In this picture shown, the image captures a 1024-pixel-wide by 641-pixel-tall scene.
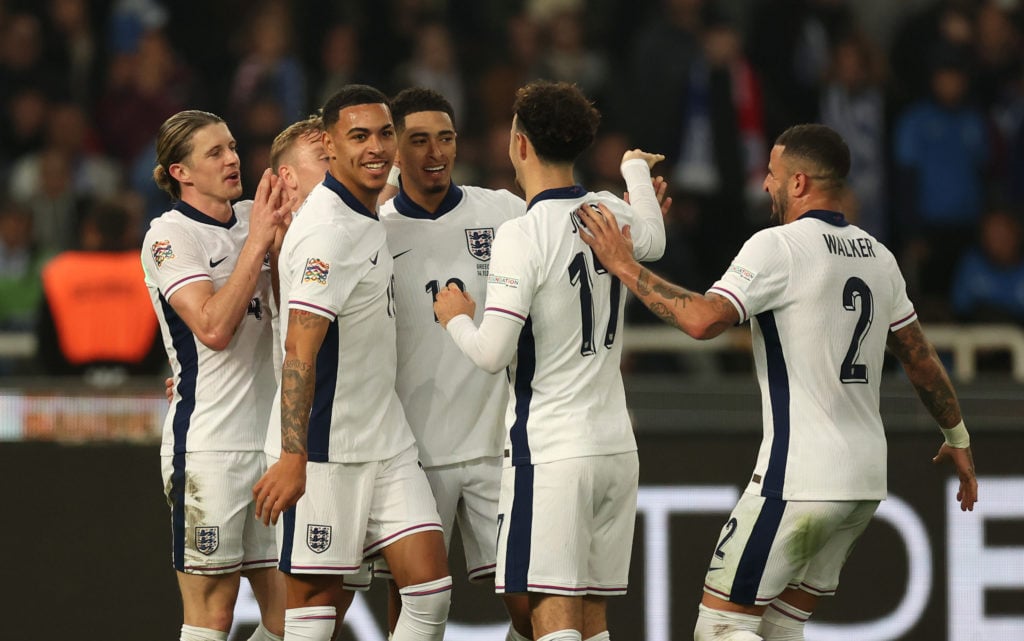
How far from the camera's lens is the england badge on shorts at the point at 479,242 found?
609 centimetres

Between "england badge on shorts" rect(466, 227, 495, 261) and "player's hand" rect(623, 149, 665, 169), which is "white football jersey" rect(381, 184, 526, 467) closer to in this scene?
"england badge on shorts" rect(466, 227, 495, 261)

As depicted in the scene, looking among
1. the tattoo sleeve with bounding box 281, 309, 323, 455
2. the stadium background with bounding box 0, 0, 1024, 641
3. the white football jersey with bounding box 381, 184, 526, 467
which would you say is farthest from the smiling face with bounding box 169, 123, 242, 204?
the stadium background with bounding box 0, 0, 1024, 641

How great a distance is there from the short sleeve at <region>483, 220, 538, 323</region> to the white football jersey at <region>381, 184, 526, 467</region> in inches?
23.8

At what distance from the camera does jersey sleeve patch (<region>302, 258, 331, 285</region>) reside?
17.8 ft

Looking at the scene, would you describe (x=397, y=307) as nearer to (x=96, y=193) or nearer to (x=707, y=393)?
(x=707, y=393)

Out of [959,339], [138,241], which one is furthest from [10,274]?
[959,339]

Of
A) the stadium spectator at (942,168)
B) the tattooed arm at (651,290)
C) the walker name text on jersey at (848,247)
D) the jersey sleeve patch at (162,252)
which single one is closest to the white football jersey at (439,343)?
the tattooed arm at (651,290)

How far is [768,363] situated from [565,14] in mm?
6977

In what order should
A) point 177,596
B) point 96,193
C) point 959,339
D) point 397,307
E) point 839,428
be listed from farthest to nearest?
point 96,193 < point 959,339 < point 177,596 < point 397,307 < point 839,428

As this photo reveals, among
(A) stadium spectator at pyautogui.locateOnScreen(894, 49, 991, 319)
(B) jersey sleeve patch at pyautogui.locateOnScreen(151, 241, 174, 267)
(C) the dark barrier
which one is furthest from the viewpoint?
(A) stadium spectator at pyautogui.locateOnScreen(894, 49, 991, 319)

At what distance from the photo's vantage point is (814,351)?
5.59m

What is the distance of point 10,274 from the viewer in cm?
1077

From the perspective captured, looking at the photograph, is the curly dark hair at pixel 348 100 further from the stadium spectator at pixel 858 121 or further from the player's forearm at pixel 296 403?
the stadium spectator at pixel 858 121

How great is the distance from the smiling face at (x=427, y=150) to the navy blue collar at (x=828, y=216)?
138 centimetres
